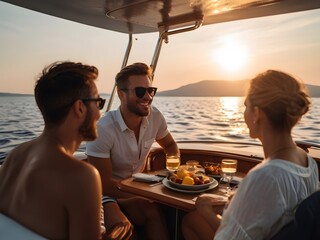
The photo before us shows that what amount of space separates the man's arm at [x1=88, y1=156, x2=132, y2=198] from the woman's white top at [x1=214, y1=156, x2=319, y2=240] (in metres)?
1.14

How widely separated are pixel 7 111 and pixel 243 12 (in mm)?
8826

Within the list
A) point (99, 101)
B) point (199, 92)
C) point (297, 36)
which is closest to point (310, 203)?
point (99, 101)

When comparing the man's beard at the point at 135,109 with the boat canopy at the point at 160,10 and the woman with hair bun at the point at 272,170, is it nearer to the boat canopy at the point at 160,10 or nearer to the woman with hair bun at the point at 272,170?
the boat canopy at the point at 160,10

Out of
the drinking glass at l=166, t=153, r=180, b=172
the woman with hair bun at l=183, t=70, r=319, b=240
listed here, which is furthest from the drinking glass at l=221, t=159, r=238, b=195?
the woman with hair bun at l=183, t=70, r=319, b=240

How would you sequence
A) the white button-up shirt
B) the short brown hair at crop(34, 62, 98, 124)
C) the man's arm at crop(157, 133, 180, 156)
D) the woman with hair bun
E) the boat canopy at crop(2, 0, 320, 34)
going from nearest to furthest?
1. the woman with hair bun
2. the short brown hair at crop(34, 62, 98, 124)
3. the white button-up shirt
4. the boat canopy at crop(2, 0, 320, 34)
5. the man's arm at crop(157, 133, 180, 156)

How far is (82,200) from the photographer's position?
1.04 meters

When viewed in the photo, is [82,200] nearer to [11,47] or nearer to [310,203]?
[310,203]

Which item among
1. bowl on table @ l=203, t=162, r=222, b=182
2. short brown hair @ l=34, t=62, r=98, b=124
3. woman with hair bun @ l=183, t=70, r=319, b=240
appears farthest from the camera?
bowl on table @ l=203, t=162, r=222, b=182

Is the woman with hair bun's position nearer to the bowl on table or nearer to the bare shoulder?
the bare shoulder

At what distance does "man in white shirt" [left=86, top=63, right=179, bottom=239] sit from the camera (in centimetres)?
199

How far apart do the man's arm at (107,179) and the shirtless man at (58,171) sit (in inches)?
30.2

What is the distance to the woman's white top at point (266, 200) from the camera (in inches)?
37.8

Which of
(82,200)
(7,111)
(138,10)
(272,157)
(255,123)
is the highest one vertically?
(138,10)

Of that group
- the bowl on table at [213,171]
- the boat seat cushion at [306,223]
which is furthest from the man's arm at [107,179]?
the boat seat cushion at [306,223]
